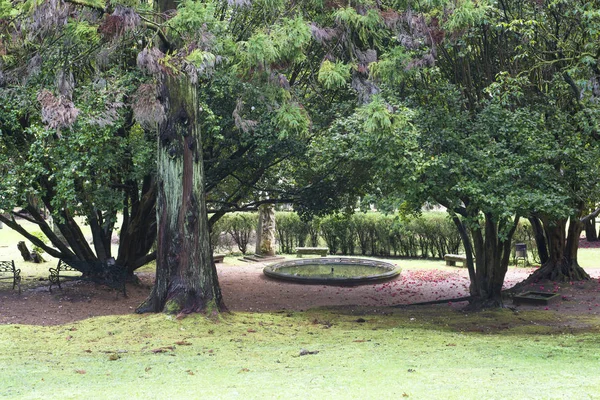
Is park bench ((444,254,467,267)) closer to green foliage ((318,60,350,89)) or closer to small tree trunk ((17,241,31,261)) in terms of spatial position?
green foliage ((318,60,350,89))

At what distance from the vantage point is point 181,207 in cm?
976

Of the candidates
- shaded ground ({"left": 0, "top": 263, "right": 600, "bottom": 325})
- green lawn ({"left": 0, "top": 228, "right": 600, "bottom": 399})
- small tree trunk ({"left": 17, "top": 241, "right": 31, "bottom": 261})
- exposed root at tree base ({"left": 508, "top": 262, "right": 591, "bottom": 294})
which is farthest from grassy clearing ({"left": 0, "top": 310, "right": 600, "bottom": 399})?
small tree trunk ({"left": 17, "top": 241, "right": 31, "bottom": 261})

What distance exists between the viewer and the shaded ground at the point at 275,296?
39.5 ft

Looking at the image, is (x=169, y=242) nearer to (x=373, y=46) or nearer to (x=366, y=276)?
(x=373, y=46)

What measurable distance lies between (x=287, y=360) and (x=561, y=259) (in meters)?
11.3

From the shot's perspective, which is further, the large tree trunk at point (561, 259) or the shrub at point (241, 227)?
the shrub at point (241, 227)

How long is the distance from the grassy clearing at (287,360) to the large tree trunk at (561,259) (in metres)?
5.54

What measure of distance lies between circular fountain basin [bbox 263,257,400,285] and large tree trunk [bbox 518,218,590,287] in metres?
4.36

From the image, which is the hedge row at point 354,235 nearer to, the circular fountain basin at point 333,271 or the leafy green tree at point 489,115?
the circular fountain basin at point 333,271

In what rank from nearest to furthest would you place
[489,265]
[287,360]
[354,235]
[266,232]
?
[287,360]
[489,265]
[266,232]
[354,235]

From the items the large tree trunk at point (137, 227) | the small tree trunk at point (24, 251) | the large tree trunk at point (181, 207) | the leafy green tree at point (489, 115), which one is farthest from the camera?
the small tree trunk at point (24, 251)

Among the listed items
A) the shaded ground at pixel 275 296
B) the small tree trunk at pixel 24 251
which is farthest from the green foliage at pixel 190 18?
the small tree trunk at pixel 24 251

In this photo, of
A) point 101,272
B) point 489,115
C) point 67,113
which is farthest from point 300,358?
point 101,272

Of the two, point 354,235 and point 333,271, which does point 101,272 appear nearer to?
point 333,271
